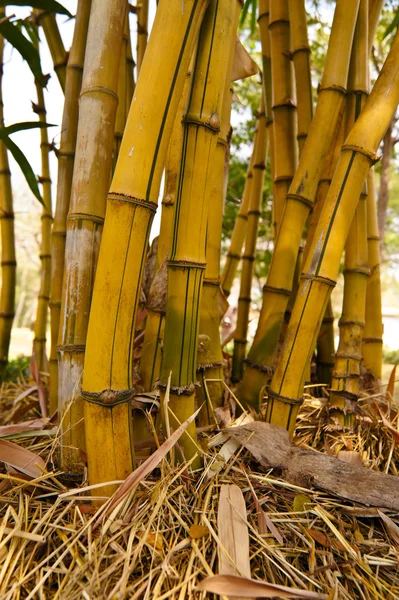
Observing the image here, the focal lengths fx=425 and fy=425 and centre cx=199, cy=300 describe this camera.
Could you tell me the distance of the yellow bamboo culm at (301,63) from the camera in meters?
0.90

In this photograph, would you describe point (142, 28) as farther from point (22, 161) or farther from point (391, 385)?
point (391, 385)

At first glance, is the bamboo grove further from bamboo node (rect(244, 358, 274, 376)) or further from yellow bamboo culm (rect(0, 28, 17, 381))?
yellow bamboo culm (rect(0, 28, 17, 381))

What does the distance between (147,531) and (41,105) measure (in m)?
1.22

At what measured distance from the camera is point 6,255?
1.32m

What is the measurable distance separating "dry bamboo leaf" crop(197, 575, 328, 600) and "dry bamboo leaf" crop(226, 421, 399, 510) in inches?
7.7

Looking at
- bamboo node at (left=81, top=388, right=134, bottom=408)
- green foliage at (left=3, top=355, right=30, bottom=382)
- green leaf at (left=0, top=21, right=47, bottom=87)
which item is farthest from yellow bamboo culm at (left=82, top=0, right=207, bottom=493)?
green foliage at (left=3, top=355, right=30, bottom=382)

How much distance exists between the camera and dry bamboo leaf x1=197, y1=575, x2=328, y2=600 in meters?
0.44

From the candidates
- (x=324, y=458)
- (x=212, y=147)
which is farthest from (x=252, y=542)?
(x=212, y=147)

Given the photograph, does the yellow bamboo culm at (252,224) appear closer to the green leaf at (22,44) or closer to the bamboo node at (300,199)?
the bamboo node at (300,199)

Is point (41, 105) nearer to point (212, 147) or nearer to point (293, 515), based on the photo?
point (212, 147)

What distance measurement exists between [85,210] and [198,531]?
46 cm

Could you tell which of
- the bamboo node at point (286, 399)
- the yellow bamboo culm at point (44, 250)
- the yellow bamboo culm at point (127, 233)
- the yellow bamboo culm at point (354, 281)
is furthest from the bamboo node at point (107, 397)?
the yellow bamboo culm at point (44, 250)

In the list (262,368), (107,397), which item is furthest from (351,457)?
(107,397)

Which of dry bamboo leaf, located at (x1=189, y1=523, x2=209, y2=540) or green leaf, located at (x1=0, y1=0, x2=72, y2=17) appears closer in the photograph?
dry bamboo leaf, located at (x1=189, y1=523, x2=209, y2=540)
